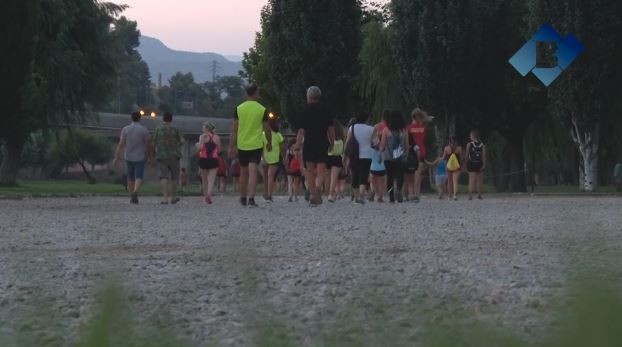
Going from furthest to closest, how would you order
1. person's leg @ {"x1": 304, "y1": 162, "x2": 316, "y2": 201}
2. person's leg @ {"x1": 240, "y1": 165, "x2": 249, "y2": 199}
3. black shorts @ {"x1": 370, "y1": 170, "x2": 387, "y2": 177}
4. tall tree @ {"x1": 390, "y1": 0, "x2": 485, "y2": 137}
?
tall tree @ {"x1": 390, "y1": 0, "x2": 485, "y2": 137}
black shorts @ {"x1": 370, "y1": 170, "x2": 387, "y2": 177}
person's leg @ {"x1": 304, "y1": 162, "x2": 316, "y2": 201}
person's leg @ {"x1": 240, "y1": 165, "x2": 249, "y2": 199}

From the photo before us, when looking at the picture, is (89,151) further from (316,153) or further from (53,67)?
(316,153)

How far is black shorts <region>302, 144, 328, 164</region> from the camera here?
2161 cm

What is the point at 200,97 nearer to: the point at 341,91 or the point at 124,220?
the point at 341,91

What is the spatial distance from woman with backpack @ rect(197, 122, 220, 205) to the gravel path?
509 cm

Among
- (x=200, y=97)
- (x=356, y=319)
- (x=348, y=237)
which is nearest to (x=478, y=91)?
(x=348, y=237)

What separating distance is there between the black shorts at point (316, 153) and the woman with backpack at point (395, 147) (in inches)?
98.8

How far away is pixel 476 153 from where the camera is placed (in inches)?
1136

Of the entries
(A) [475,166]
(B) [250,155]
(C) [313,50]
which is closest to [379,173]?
(B) [250,155]

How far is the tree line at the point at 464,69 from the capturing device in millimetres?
43531

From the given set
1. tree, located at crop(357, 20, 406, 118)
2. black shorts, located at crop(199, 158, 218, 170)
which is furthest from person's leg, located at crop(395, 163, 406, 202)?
tree, located at crop(357, 20, 406, 118)

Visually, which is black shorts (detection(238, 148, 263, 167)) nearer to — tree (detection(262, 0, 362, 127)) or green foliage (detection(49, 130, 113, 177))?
tree (detection(262, 0, 362, 127))

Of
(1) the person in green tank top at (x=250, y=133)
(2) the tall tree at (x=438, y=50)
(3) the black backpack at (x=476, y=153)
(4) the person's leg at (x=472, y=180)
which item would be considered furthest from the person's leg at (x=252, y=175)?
(2) the tall tree at (x=438, y=50)

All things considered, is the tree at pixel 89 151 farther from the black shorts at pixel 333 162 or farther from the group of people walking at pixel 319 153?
the black shorts at pixel 333 162

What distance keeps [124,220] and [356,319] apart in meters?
15.3
